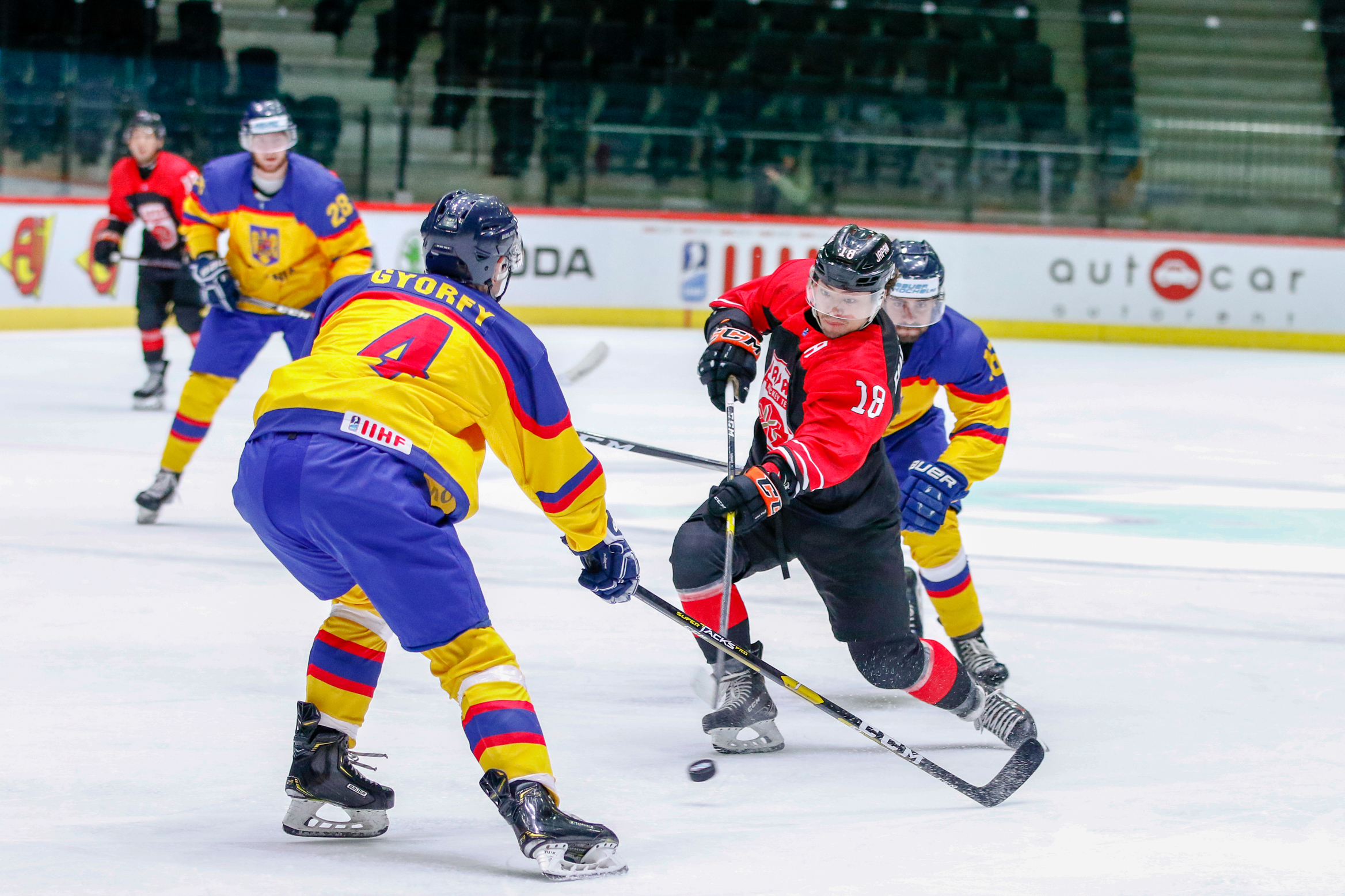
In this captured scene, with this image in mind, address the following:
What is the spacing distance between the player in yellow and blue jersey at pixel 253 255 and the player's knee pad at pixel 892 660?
8.76 ft

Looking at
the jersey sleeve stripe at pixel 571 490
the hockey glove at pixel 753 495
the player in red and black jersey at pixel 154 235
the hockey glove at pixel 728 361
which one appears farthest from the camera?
the player in red and black jersey at pixel 154 235

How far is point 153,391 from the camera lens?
24.5 ft

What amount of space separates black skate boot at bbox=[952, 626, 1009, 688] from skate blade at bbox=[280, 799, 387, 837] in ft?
5.08

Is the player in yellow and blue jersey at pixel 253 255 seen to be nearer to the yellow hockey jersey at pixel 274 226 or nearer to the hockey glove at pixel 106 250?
the yellow hockey jersey at pixel 274 226

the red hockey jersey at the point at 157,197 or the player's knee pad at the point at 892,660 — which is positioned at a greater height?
the red hockey jersey at the point at 157,197

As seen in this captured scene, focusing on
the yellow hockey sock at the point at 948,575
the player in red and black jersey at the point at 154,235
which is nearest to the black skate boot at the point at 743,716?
the yellow hockey sock at the point at 948,575

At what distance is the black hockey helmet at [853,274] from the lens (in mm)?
2785

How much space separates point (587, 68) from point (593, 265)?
2482 millimetres

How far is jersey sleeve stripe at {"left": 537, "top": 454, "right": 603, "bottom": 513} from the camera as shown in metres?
2.38

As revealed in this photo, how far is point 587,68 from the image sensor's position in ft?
45.7

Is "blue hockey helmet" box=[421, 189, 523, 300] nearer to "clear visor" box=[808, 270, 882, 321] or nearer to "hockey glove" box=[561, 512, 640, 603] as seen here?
"hockey glove" box=[561, 512, 640, 603]

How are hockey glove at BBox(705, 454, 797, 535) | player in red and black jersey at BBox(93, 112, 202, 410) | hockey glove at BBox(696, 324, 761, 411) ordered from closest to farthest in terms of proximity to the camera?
hockey glove at BBox(705, 454, 797, 535) < hockey glove at BBox(696, 324, 761, 411) < player in red and black jersey at BBox(93, 112, 202, 410)

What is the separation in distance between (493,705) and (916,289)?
1.61 metres

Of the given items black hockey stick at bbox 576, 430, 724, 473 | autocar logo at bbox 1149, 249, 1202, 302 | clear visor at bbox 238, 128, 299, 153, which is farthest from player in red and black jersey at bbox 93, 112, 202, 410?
autocar logo at bbox 1149, 249, 1202, 302
